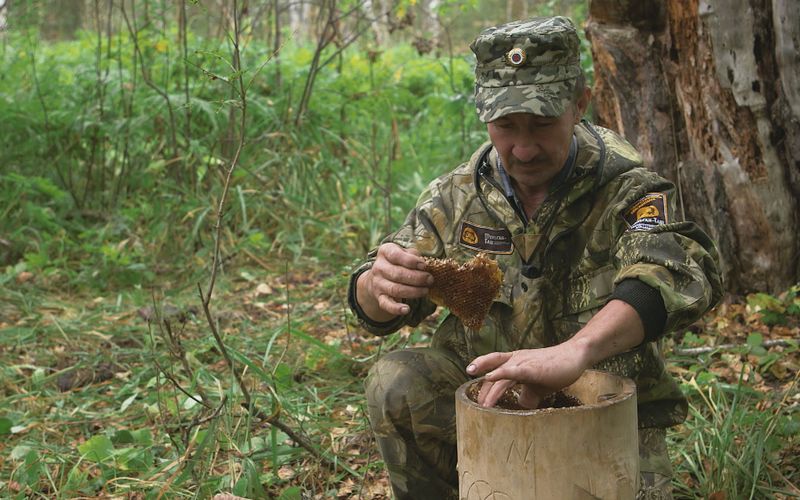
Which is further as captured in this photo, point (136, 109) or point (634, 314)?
point (136, 109)

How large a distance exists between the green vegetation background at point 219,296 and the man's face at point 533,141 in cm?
73

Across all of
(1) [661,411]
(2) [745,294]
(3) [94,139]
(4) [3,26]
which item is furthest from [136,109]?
(1) [661,411]

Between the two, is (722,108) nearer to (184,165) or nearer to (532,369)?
(532,369)

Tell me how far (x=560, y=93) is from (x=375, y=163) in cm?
351

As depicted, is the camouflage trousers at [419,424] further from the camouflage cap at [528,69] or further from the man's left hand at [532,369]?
the camouflage cap at [528,69]

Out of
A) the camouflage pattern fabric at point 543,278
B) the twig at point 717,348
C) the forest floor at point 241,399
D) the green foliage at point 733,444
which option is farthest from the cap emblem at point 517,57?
the twig at point 717,348

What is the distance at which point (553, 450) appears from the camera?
192 centimetres

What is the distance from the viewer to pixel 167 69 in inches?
239

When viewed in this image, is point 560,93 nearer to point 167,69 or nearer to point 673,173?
point 673,173

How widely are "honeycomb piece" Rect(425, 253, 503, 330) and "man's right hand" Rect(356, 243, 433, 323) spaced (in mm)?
32

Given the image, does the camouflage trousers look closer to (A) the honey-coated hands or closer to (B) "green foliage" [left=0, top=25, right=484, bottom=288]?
(A) the honey-coated hands

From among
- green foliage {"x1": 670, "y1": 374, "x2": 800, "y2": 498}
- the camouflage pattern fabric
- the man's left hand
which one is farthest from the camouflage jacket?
the man's left hand

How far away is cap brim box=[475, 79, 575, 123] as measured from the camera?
2.29 metres

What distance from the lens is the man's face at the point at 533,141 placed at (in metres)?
2.37
